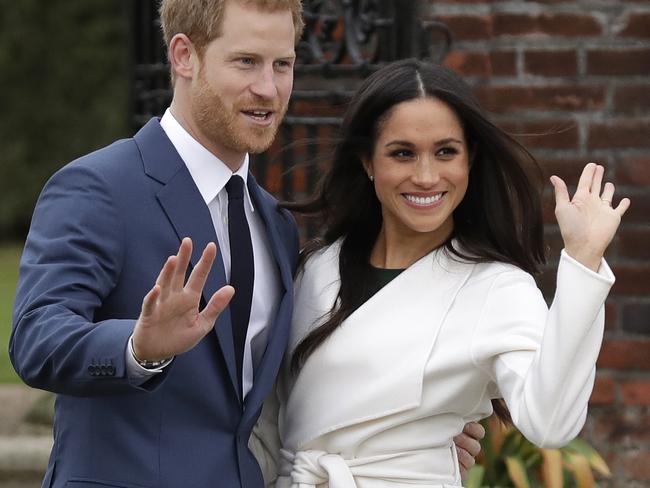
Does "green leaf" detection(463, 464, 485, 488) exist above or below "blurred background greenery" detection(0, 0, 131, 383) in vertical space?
above

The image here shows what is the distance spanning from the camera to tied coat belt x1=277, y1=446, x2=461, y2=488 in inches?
130

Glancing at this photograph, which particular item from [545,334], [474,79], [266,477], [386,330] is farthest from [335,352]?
[474,79]

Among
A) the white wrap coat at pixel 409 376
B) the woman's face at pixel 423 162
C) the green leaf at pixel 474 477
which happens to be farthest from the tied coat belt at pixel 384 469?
the green leaf at pixel 474 477

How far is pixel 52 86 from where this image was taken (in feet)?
55.0

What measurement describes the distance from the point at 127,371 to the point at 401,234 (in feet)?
3.07

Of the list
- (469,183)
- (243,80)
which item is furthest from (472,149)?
(243,80)

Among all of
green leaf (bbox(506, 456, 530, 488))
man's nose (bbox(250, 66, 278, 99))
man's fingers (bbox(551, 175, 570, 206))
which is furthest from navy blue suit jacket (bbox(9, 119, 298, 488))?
green leaf (bbox(506, 456, 530, 488))

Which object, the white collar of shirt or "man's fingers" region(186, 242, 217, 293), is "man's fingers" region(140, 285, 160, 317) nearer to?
"man's fingers" region(186, 242, 217, 293)

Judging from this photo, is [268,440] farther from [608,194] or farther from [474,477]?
[474,477]

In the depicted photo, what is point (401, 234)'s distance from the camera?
3.52 metres

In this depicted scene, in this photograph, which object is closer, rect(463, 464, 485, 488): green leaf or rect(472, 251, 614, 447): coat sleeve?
rect(472, 251, 614, 447): coat sleeve

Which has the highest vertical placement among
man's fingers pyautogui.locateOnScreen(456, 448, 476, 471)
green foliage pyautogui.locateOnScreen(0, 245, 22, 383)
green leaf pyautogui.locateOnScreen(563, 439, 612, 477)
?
man's fingers pyautogui.locateOnScreen(456, 448, 476, 471)

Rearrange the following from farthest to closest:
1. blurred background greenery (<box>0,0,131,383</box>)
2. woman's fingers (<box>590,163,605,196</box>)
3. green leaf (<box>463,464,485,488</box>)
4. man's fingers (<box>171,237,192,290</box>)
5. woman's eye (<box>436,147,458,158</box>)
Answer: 1. blurred background greenery (<box>0,0,131,383</box>)
2. green leaf (<box>463,464,485,488</box>)
3. woman's eye (<box>436,147,458,158</box>)
4. woman's fingers (<box>590,163,605,196</box>)
5. man's fingers (<box>171,237,192,290</box>)

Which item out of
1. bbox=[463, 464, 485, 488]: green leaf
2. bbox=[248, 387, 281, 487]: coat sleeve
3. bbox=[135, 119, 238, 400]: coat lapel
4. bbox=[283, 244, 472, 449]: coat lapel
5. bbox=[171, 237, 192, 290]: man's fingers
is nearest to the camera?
bbox=[171, 237, 192, 290]: man's fingers
